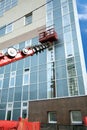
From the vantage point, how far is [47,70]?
810 inches

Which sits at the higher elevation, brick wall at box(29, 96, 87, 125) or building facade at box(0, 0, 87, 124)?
building facade at box(0, 0, 87, 124)

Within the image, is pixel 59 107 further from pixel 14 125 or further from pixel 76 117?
pixel 14 125

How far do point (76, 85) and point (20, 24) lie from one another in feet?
49.4

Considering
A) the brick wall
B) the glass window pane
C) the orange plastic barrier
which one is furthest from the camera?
the glass window pane

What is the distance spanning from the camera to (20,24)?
27641mm

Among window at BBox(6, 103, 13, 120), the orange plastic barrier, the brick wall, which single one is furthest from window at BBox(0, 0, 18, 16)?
the orange plastic barrier

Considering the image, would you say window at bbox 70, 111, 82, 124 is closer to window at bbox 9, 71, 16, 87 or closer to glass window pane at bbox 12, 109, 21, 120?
glass window pane at bbox 12, 109, 21, 120

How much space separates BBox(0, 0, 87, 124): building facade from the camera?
17.9 metres

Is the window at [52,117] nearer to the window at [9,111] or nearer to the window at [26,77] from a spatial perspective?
the window at [26,77]

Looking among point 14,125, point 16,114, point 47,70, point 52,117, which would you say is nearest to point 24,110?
point 16,114

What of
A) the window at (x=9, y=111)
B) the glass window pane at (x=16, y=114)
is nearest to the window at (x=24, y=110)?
the glass window pane at (x=16, y=114)

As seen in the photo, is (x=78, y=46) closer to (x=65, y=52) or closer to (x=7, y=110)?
(x=65, y=52)

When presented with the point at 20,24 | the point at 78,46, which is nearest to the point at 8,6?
the point at 20,24

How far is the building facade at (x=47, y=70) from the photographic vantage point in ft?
58.6
